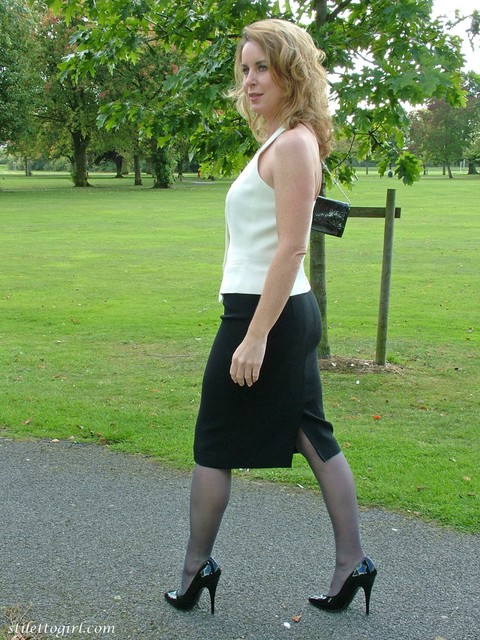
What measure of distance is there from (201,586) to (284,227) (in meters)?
1.39

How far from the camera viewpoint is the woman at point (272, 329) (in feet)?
9.35

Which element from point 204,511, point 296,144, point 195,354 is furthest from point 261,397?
point 195,354

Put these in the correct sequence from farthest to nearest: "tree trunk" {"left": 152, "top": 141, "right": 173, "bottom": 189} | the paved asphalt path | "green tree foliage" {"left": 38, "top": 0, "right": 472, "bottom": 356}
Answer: "tree trunk" {"left": 152, "top": 141, "right": 173, "bottom": 189} < "green tree foliage" {"left": 38, "top": 0, "right": 472, "bottom": 356} < the paved asphalt path

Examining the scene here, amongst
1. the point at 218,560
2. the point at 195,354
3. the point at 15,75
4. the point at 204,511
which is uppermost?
the point at 15,75

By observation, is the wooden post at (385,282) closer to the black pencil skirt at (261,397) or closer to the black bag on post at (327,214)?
the black bag on post at (327,214)

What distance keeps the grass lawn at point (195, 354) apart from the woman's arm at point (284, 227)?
1.73 m

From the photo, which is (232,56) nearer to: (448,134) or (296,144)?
(296,144)

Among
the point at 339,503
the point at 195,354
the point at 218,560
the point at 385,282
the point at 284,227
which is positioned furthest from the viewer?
the point at 195,354

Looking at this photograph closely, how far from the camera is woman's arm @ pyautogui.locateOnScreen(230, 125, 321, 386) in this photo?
2.80 m

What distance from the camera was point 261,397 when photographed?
301 centimetres

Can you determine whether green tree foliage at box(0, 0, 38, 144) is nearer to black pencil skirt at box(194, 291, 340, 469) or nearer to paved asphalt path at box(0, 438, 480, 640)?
paved asphalt path at box(0, 438, 480, 640)

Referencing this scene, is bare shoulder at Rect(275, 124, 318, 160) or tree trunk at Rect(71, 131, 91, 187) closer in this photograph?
bare shoulder at Rect(275, 124, 318, 160)

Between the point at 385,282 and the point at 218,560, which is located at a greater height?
the point at 385,282

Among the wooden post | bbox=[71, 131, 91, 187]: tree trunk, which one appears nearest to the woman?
the wooden post
